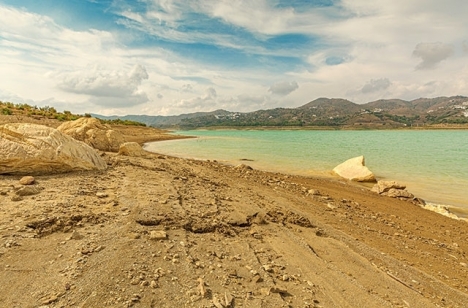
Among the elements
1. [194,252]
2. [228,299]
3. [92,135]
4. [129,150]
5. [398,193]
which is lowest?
[398,193]

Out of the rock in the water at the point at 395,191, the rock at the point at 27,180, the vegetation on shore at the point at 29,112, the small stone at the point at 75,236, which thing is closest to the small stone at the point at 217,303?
the small stone at the point at 75,236

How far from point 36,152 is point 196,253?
5294mm

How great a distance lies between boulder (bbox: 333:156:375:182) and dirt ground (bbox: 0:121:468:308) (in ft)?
26.2

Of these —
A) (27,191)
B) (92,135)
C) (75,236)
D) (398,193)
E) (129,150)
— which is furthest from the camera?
(92,135)

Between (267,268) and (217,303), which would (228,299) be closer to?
(217,303)

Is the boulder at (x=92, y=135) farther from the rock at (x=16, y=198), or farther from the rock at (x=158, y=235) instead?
the rock at (x=158, y=235)

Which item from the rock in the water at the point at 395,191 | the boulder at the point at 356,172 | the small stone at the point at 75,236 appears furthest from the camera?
the boulder at the point at 356,172

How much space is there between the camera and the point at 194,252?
4.57m

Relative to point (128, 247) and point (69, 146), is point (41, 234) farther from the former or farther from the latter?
point (69, 146)

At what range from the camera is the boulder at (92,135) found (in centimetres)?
1568

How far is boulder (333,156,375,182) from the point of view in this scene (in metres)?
16.5

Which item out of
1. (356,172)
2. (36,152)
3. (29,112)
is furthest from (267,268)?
(29,112)

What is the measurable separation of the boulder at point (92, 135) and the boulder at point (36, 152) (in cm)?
807

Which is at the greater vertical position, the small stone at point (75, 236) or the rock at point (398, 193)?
the small stone at point (75, 236)
